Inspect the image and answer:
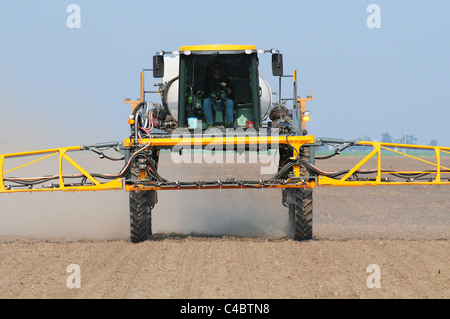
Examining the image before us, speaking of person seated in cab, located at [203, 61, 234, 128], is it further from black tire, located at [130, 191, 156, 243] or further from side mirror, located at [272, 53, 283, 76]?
black tire, located at [130, 191, 156, 243]

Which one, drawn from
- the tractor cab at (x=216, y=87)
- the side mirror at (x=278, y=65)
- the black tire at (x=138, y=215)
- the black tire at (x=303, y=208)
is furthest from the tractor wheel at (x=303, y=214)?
the black tire at (x=138, y=215)

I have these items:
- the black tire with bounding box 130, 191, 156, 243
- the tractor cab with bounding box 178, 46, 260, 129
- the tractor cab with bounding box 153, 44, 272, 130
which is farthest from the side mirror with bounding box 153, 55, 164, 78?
the black tire with bounding box 130, 191, 156, 243

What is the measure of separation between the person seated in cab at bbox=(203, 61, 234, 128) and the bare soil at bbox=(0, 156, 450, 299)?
7.04 ft

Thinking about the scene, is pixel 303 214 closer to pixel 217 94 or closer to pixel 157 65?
pixel 217 94

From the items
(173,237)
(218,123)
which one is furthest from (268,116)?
(173,237)

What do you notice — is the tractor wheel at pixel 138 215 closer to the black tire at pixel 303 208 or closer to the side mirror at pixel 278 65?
the black tire at pixel 303 208

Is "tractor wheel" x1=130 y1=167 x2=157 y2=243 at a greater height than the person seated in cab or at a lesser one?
lesser

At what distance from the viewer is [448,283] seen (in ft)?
27.7

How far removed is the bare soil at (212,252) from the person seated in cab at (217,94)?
215 cm

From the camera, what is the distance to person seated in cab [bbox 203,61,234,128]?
13055 millimetres

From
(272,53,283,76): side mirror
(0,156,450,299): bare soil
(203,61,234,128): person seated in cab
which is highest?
(272,53,283,76): side mirror

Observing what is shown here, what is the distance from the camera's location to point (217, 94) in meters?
13.1

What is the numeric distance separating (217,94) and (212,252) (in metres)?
3.44
